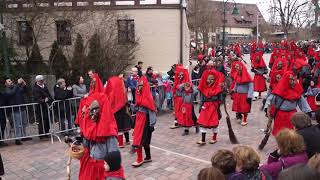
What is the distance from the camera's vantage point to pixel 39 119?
10.5 m

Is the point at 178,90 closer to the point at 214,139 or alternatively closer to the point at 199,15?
the point at 214,139

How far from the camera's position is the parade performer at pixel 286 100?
8.37m

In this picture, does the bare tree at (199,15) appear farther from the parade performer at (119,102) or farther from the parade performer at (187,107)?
the parade performer at (119,102)

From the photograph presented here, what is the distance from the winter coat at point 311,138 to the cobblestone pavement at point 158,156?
118 inches

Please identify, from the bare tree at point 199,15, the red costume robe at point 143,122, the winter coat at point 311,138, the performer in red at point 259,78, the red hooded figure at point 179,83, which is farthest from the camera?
the bare tree at point 199,15

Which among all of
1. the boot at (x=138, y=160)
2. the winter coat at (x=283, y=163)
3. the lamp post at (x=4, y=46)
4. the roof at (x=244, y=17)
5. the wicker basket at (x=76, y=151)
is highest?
the roof at (x=244, y=17)

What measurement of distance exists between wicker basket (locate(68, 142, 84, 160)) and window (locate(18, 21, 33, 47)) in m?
14.6

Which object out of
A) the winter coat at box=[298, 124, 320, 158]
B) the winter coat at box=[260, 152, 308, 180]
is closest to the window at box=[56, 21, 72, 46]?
the winter coat at box=[298, 124, 320, 158]

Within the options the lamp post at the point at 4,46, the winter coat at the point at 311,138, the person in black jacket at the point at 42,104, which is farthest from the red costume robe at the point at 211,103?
the lamp post at the point at 4,46

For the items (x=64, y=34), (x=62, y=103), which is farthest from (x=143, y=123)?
(x=64, y=34)

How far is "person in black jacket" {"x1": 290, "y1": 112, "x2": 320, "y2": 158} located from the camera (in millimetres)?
4922

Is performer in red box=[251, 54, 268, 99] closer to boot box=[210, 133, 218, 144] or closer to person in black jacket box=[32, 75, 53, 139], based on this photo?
boot box=[210, 133, 218, 144]

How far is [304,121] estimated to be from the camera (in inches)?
204

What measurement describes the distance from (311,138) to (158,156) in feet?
14.8
